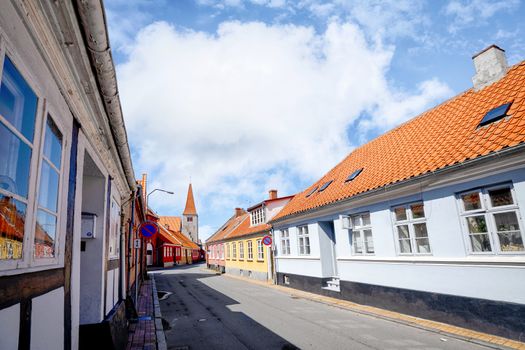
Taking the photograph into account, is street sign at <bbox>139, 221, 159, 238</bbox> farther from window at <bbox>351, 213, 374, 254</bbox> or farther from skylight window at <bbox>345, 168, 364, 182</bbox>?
skylight window at <bbox>345, 168, 364, 182</bbox>

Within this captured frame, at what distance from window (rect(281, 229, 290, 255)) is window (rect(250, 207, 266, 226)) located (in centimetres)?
565

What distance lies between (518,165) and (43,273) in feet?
Result: 26.6

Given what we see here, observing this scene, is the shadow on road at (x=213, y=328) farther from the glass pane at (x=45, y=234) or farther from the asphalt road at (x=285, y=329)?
the glass pane at (x=45, y=234)

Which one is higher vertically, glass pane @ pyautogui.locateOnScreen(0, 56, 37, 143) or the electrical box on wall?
glass pane @ pyautogui.locateOnScreen(0, 56, 37, 143)

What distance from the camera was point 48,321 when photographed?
2949 mm

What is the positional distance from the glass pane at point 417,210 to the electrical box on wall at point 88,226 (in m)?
7.93

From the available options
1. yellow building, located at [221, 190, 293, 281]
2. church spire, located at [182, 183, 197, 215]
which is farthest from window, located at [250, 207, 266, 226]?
church spire, located at [182, 183, 197, 215]

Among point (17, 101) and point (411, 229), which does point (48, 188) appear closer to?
point (17, 101)

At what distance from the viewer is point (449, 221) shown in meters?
8.13

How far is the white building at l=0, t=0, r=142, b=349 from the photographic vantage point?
2234 millimetres

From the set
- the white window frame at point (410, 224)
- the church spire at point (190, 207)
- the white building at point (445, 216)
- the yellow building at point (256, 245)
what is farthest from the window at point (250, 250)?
the church spire at point (190, 207)

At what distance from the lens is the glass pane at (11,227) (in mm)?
2127

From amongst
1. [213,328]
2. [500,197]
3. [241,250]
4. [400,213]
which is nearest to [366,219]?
[400,213]

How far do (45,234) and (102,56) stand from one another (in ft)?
5.97
